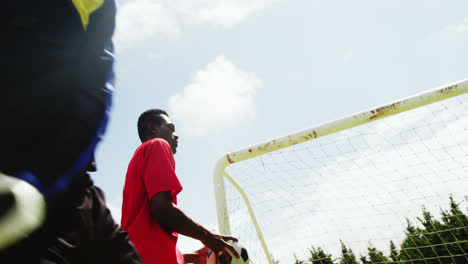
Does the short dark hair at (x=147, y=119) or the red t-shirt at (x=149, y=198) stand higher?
the short dark hair at (x=147, y=119)

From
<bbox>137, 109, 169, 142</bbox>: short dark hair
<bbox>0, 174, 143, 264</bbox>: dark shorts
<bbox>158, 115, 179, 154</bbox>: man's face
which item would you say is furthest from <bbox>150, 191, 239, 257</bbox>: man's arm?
<bbox>137, 109, 169, 142</bbox>: short dark hair

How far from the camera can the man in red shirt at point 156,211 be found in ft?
5.96

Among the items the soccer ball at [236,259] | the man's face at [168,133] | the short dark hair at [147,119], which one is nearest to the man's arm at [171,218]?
the soccer ball at [236,259]

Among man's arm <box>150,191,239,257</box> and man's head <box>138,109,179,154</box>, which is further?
man's head <box>138,109,179,154</box>

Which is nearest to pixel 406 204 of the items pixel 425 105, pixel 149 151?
pixel 425 105

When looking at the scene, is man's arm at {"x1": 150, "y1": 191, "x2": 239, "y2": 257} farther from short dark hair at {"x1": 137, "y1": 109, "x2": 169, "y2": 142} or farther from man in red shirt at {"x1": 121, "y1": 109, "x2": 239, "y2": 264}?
short dark hair at {"x1": 137, "y1": 109, "x2": 169, "y2": 142}

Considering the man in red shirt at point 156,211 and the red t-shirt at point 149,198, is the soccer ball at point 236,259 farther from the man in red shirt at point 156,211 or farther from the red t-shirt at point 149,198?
the red t-shirt at point 149,198

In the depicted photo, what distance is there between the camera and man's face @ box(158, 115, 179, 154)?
9.02 ft

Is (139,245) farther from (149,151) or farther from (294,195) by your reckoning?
(294,195)

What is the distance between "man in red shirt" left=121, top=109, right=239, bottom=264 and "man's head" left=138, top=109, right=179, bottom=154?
618 millimetres

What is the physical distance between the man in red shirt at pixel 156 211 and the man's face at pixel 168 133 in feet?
2.00

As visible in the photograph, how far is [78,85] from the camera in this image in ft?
3.01

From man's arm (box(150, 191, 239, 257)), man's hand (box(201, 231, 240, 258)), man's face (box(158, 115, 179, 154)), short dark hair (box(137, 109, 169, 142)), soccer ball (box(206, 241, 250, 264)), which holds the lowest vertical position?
soccer ball (box(206, 241, 250, 264))

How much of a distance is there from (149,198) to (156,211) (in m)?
0.13
